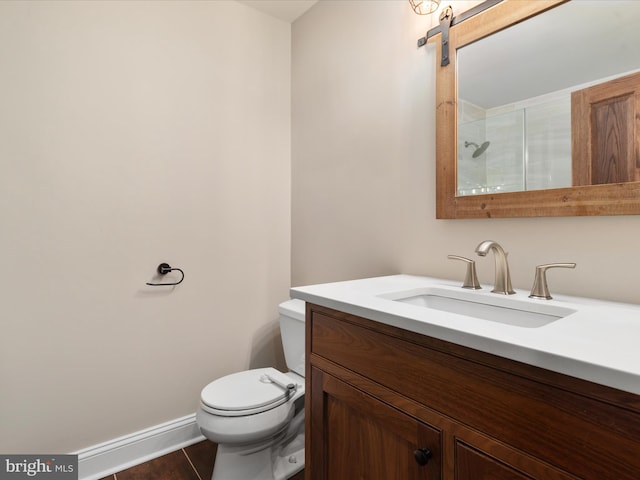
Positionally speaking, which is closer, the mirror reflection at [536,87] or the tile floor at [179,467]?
the mirror reflection at [536,87]

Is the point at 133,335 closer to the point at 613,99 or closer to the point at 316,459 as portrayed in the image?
the point at 316,459

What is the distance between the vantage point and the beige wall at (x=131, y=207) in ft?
4.71

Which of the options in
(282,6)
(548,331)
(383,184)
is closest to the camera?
(548,331)

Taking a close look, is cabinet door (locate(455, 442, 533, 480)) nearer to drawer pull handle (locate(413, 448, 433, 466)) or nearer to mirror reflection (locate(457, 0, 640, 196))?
drawer pull handle (locate(413, 448, 433, 466))

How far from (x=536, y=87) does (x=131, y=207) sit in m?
1.74

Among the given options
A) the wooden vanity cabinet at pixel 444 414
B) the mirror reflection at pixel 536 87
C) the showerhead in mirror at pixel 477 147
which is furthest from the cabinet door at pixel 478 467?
the showerhead in mirror at pixel 477 147

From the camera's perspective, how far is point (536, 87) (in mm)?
1095

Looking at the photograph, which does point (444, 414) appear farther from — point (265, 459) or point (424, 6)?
point (424, 6)

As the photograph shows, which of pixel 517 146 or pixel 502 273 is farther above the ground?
pixel 517 146

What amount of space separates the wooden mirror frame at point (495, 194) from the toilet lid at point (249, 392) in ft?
3.30

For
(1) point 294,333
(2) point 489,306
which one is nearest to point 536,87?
(2) point 489,306

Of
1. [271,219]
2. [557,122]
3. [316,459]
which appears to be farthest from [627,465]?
[271,219]

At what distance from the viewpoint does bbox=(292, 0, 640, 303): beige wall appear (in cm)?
102

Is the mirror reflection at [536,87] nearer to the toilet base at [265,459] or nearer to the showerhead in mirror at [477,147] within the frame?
the showerhead in mirror at [477,147]
